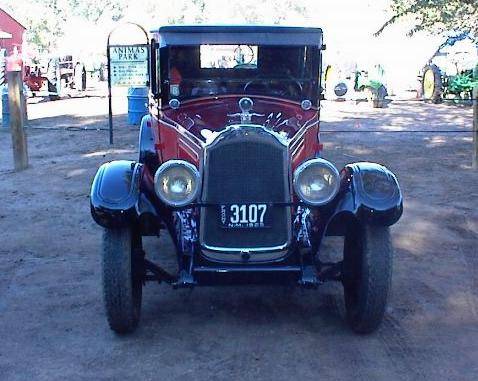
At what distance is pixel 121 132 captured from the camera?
13.3 m

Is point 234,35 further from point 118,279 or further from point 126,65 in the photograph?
point 126,65

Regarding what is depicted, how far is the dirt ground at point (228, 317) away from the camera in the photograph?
380 cm

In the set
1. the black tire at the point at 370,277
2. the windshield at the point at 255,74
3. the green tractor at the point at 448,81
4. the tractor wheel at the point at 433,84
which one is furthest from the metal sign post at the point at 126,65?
the tractor wheel at the point at 433,84

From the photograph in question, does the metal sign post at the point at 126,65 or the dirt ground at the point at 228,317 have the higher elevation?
the metal sign post at the point at 126,65

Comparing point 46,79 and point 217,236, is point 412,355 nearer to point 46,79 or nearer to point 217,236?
point 217,236

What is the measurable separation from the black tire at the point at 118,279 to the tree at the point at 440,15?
13.6m

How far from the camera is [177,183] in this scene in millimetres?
4020

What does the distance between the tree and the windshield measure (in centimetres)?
1178

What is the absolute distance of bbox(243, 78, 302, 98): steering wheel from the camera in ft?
17.2

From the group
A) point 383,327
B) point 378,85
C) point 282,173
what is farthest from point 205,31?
point 378,85

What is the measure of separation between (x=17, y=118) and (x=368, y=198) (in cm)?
636

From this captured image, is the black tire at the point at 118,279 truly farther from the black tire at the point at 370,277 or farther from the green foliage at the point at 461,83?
the green foliage at the point at 461,83

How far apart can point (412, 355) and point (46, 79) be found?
2003 cm

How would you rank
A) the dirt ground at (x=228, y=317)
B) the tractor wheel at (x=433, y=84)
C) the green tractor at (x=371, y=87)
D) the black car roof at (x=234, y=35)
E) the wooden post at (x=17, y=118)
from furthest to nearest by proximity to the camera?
the tractor wheel at (x=433, y=84) → the green tractor at (x=371, y=87) → the wooden post at (x=17, y=118) → the black car roof at (x=234, y=35) → the dirt ground at (x=228, y=317)
